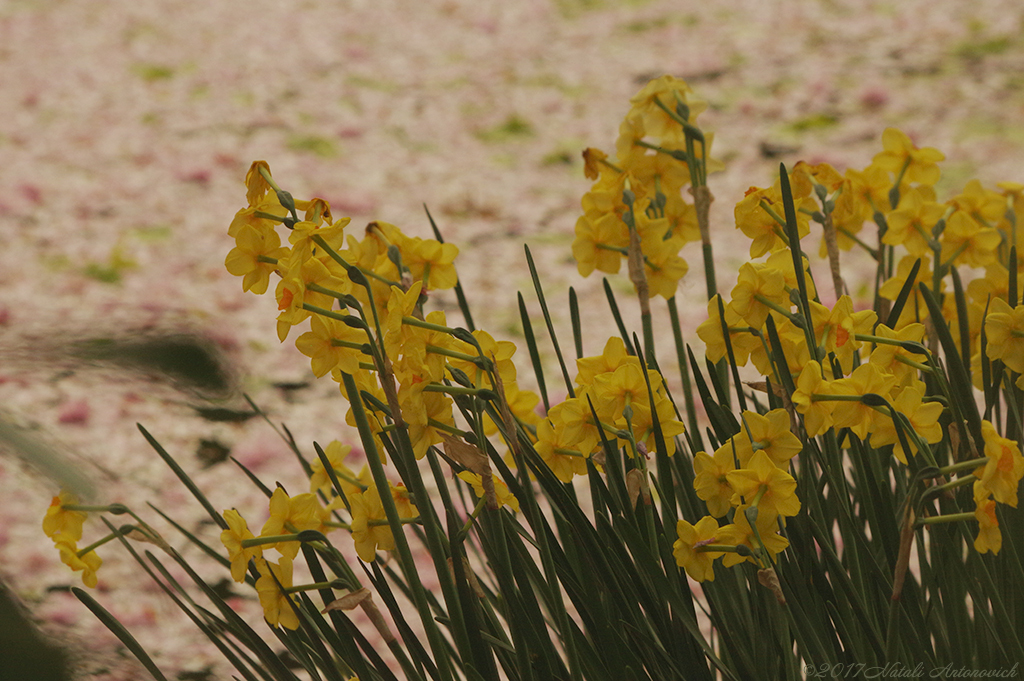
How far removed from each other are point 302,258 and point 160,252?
2.23m

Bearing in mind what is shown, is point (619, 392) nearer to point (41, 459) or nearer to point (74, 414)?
point (41, 459)

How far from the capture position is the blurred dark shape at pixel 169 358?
64cm

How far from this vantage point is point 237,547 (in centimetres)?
54

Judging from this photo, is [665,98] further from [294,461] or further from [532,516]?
[294,461]

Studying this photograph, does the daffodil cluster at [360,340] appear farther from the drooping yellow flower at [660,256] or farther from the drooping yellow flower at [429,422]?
the drooping yellow flower at [660,256]

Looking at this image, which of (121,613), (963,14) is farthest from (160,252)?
(963,14)

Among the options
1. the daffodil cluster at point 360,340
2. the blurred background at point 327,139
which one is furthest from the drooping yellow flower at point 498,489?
the blurred background at point 327,139

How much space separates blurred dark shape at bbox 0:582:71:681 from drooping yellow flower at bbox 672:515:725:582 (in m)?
0.40

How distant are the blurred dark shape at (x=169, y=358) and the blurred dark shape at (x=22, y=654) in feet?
0.63

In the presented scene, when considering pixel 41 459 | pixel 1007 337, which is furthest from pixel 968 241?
pixel 41 459

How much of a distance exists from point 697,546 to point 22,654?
16.6 inches

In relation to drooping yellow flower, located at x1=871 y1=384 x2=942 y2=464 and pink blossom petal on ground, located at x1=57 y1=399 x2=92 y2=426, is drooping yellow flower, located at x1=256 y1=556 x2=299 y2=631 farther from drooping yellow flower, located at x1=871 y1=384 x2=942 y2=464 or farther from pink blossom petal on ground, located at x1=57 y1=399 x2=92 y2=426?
pink blossom petal on ground, located at x1=57 y1=399 x2=92 y2=426

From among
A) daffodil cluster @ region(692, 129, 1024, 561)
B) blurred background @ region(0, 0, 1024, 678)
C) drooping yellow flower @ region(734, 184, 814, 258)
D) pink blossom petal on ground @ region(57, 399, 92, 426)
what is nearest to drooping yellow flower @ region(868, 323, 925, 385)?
daffodil cluster @ region(692, 129, 1024, 561)

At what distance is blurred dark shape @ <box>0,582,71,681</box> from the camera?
489 mm
